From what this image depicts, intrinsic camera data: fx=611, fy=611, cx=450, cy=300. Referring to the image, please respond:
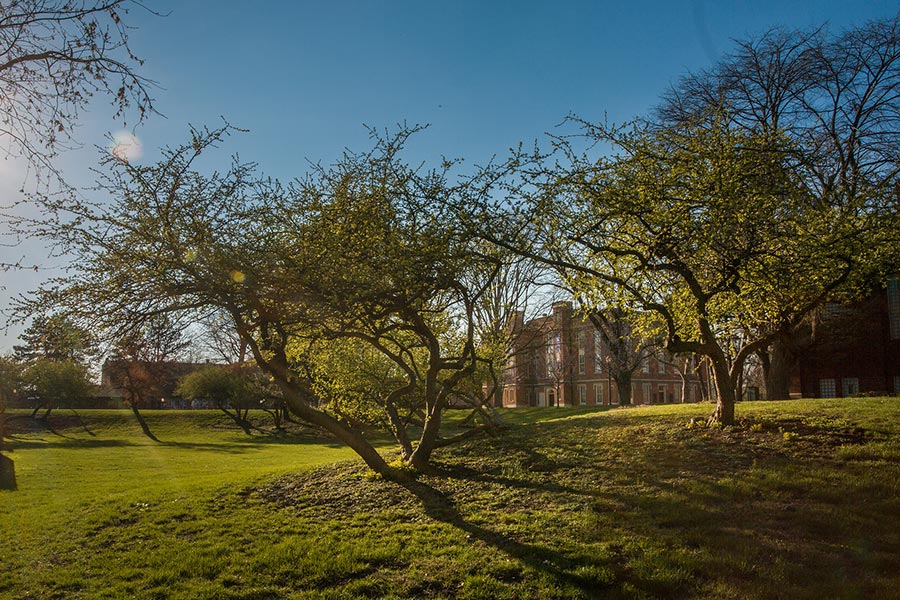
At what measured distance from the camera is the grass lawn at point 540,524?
700cm

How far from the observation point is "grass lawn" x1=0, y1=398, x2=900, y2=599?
700cm

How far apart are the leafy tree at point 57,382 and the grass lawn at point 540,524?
114 ft

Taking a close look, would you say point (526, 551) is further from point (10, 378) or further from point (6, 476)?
point (10, 378)

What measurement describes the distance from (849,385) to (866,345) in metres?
2.63

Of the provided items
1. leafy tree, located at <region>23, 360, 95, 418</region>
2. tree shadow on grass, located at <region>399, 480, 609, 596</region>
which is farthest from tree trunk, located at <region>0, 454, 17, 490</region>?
leafy tree, located at <region>23, 360, 95, 418</region>

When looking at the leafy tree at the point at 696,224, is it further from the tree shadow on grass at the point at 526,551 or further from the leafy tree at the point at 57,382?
the leafy tree at the point at 57,382

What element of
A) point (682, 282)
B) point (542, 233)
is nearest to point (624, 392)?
point (682, 282)

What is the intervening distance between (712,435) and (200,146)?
1117 cm

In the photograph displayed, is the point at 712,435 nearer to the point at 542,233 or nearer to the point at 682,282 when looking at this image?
the point at 682,282

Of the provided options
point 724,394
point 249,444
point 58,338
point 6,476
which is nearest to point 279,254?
point 58,338

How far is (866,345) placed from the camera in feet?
116

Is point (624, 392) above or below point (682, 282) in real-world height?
below

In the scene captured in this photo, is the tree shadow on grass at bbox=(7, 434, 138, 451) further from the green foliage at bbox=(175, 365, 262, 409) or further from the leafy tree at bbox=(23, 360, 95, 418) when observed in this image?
the green foliage at bbox=(175, 365, 262, 409)

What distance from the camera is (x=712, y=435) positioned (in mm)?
12422
